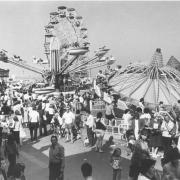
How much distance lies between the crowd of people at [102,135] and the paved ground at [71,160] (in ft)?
1.02

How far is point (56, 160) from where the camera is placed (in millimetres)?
6789

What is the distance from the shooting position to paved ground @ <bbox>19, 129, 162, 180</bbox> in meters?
8.14

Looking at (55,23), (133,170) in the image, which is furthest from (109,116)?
(55,23)

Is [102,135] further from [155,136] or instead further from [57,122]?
[57,122]

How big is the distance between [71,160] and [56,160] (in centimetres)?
271

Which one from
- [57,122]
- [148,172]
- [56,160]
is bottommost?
[56,160]

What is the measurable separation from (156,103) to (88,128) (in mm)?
3847

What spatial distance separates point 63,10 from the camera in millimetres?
44719

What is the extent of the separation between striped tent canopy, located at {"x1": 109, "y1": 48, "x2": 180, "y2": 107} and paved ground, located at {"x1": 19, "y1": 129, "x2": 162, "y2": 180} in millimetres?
3171

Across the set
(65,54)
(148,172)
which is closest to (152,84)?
(148,172)

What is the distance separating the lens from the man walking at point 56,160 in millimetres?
6781

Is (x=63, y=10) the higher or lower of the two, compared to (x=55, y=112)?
higher

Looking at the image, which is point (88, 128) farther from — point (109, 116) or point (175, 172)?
point (175, 172)

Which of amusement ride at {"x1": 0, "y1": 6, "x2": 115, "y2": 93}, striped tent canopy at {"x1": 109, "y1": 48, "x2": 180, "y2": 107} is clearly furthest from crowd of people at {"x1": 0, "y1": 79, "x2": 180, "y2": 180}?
amusement ride at {"x1": 0, "y1": 6, "x2": 115, "y2": 93}
